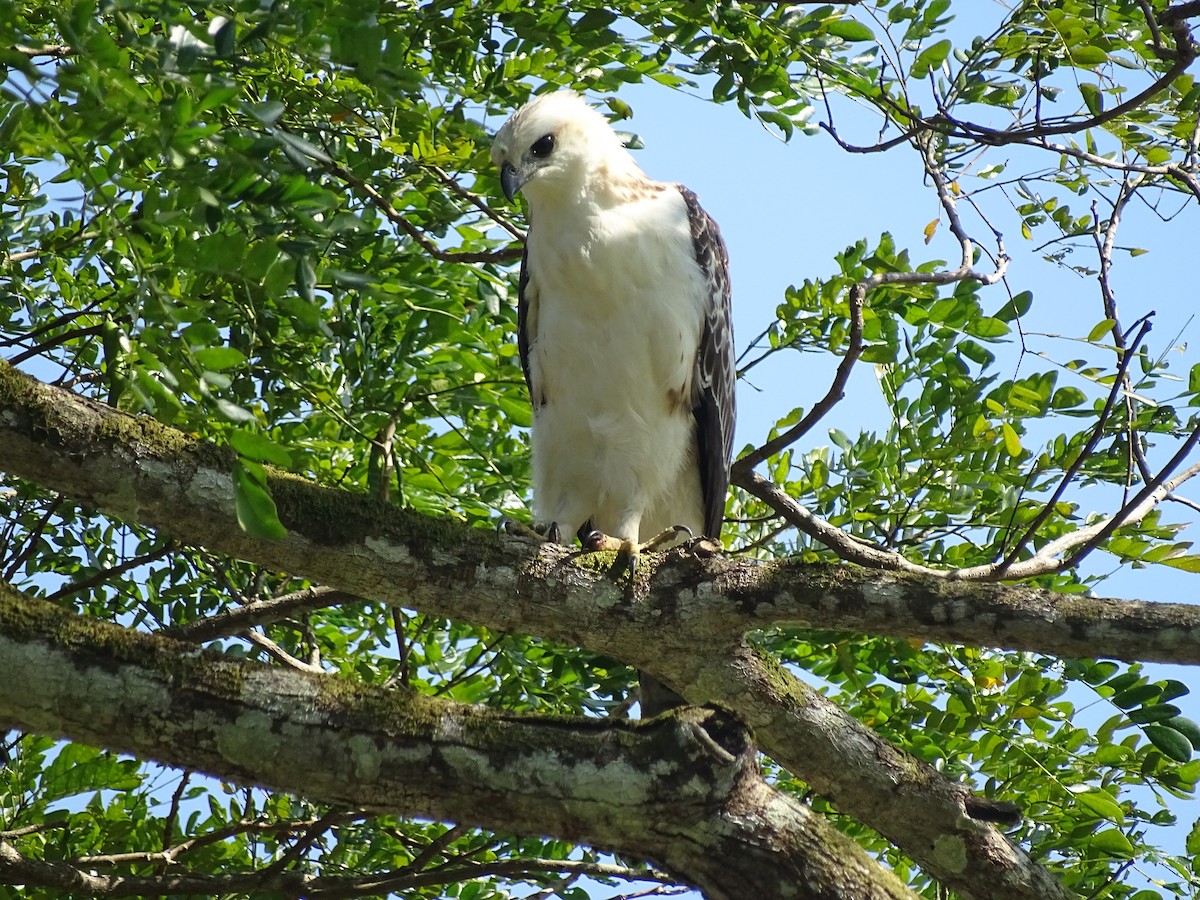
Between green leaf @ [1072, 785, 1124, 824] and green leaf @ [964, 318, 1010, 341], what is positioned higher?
green leaf @ [964, 318, 1010, 341]

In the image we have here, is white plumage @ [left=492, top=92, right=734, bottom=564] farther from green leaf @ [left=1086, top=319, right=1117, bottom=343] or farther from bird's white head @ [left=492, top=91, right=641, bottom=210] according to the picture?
green leaf @ [left=1086, top=319, right=1117, bottom=343]

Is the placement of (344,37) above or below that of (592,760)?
above

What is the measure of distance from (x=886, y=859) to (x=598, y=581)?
2.33 metres

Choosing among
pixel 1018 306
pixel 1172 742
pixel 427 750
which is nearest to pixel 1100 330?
pixel 1018 306

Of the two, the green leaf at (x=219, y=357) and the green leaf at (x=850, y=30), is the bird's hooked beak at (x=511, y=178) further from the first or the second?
the green leaf at (x=219, y=357)

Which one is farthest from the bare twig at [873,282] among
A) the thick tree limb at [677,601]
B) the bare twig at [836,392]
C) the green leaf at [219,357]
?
the green leaf at [219,357]

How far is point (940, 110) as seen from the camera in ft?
14.5

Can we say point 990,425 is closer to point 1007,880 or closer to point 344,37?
point 1007,880

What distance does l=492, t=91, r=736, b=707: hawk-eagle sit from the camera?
466 centimetres

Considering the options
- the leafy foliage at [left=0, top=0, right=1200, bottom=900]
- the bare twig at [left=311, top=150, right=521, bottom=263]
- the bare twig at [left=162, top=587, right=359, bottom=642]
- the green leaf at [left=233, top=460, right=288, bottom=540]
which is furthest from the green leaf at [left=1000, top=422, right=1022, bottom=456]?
the green leaf at [left=233, top=460, right=288, bottom=540]

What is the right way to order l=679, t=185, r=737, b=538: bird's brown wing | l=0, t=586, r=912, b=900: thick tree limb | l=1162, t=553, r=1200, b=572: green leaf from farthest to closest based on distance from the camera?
l=679, t=185, r=737, b=538: bird's brown wing, l=1162, t=553, r=1200, b=572: green leaf, l=0, t=586, r=912, b=900: thick tree limb

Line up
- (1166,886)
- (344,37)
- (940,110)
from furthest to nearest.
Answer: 1. (940,110)
2. (1166,886)
3. (344,37)

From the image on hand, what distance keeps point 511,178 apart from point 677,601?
2120mm

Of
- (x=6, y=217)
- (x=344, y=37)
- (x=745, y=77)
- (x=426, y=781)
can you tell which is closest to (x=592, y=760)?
(x=426, y=781)
